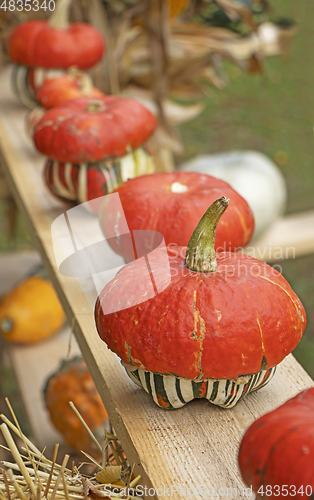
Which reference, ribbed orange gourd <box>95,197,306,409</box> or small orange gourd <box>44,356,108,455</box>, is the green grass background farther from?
ribbed orange gourd <box>95,197,306,409</box>

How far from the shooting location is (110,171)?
1.01 meters

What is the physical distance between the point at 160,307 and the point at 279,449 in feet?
0.64

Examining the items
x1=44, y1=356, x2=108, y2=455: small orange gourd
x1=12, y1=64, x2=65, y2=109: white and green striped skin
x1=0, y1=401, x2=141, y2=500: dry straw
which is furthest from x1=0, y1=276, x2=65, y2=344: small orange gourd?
x1=0, y1=401, x2=141, y2=500: dry straw

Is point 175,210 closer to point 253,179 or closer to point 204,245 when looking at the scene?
point 204,245

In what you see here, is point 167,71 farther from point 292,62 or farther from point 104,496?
point 292,62

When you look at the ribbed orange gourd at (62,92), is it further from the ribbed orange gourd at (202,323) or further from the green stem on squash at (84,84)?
the ribbed orange gourd at (202,323)

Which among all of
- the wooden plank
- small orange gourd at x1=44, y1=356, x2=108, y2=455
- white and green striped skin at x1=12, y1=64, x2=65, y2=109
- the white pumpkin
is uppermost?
white and green striped skin at x1=12, y1=64, x2=65, y2=109

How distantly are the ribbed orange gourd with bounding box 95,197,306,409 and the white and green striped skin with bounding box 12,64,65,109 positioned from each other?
1.02 metres

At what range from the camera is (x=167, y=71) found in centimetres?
187

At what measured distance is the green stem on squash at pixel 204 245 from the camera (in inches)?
22.8

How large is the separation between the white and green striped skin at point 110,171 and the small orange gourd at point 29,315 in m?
0.70

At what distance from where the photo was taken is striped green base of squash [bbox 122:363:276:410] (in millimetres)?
583

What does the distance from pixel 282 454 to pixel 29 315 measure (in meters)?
1.34

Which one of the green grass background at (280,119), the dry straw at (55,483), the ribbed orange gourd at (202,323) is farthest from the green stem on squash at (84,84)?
the green grass background at (280,119)
